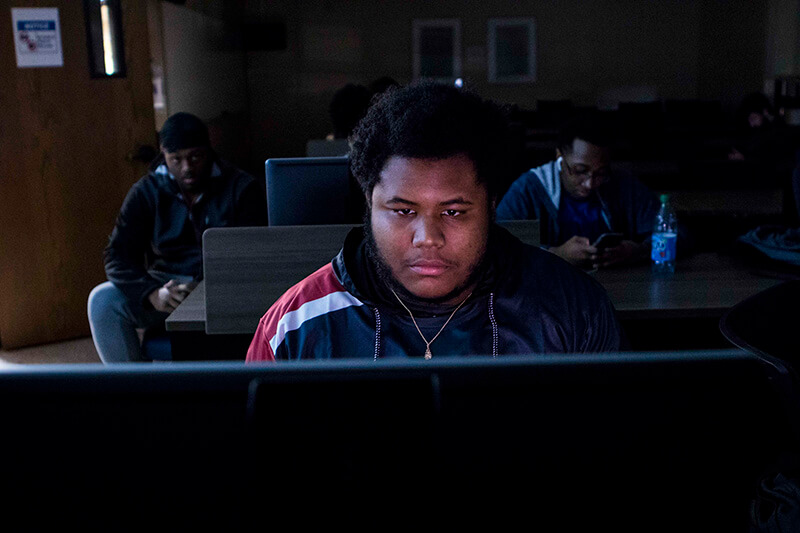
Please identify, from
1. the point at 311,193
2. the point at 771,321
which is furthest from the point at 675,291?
the point at 311,193

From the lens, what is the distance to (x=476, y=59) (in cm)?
956

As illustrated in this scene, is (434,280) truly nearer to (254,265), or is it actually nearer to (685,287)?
(254,265)

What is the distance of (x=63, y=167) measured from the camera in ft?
12.6

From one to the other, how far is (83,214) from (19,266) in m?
0.40

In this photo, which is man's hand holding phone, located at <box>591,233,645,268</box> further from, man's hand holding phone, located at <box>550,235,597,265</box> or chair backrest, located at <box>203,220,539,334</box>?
chair backrest, located at <box>203,220,539,334</box>

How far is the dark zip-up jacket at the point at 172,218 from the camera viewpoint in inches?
108

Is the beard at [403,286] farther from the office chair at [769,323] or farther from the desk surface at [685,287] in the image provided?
the desk surface at [685,287]

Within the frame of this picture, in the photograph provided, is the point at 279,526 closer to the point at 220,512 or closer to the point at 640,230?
the point at 220,512

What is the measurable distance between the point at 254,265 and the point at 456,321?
0.81 m

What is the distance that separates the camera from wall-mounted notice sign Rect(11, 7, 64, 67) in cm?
363

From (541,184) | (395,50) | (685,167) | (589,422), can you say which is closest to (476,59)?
(395,50)

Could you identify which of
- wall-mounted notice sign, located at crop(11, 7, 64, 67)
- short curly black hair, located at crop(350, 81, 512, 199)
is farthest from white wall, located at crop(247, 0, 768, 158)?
short curly black hair, located at crop(350, 81, 512, 199)

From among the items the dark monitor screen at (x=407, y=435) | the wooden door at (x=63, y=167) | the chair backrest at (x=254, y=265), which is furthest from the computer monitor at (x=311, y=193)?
the wooden door at (x=63, y=167)

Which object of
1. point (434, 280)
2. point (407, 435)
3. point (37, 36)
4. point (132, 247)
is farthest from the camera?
point (37, 36)
